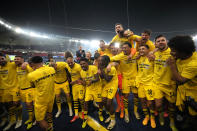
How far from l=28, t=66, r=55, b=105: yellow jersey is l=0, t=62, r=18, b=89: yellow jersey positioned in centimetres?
164

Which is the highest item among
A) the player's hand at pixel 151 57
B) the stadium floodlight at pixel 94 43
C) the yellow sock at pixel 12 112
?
the stadium floodlight at pixel 94 43

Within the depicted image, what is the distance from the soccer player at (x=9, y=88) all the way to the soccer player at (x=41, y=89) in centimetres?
153

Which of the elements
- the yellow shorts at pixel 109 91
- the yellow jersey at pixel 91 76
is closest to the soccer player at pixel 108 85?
the yellow shorts at pixel 109 91

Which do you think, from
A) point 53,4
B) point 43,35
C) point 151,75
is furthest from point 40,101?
point 43,35

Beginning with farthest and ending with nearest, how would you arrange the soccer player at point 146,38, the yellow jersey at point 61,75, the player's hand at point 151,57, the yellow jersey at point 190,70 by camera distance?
the yellow jersey at point 61,75 → the soccer player at point 146,38 → the player's hand at point 151,57 → the yellow jersey at point 190,70

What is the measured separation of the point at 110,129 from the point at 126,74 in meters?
1.70

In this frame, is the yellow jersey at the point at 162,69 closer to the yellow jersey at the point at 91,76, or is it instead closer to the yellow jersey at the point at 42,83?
the yellow jersey at the point at 91,76

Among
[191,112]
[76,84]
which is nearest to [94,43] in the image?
[76,84]

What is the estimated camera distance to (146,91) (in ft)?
8.89

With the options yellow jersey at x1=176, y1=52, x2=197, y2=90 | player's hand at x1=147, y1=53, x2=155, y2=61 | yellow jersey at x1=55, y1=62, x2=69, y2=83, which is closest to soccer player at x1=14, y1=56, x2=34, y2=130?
yellow jersey at x1=55, y1=62, x2=69, y2=83

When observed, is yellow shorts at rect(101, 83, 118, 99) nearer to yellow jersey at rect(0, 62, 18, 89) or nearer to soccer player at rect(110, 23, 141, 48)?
soccer player at rect(110, 23, 141, 48)

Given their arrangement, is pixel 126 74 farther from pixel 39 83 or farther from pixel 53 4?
pixel 53 4

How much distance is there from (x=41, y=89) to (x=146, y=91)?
2809 millimetres

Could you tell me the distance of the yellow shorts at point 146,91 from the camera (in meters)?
2.65
